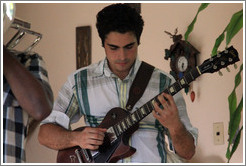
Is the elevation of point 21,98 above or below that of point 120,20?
below

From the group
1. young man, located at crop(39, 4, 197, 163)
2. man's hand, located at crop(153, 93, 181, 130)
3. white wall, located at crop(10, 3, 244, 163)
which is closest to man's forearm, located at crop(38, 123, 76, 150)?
young man, located at crop(39, 4, 197, 163)

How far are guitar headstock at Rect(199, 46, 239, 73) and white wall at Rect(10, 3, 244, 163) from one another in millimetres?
941

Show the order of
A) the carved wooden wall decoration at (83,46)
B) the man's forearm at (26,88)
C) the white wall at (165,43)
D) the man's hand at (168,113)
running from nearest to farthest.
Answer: the man's forearm at (26,88) → the man's hand at (168,113) → the white wall at (165,43) → the carved wooden wall decoration at (83,46)

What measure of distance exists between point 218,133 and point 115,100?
1.18 m

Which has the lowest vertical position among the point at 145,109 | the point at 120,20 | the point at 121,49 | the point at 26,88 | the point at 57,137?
the point at 57,137

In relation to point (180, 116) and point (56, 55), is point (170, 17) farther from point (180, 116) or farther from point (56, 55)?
point (180, 116)

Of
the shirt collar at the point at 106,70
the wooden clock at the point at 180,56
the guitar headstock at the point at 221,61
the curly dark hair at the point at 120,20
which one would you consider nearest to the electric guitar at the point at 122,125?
the guitar headstock at the point at 221,61

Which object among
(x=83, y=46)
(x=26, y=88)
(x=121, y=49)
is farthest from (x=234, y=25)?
(x=83, y=46)

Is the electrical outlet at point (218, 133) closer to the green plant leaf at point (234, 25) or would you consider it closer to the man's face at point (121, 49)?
the man's face at point (121, 49)

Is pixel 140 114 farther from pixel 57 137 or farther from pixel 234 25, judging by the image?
pixel 234 25

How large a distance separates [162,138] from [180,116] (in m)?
0.10

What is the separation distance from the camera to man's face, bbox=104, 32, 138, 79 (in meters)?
1.74

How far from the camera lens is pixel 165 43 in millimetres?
3012

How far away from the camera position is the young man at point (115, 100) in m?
1.72
